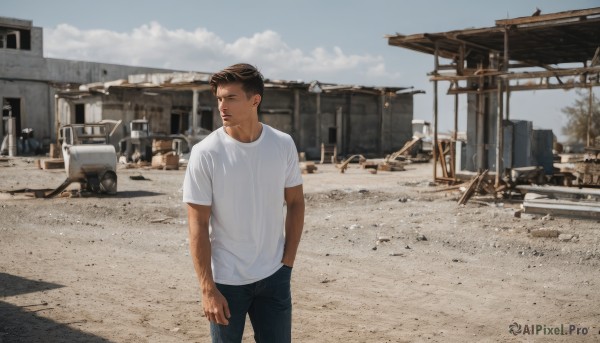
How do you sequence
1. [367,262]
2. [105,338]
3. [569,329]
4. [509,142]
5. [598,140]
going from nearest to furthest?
[105,338] → [569,329] → [367,262] → [509,142] → [598,140]

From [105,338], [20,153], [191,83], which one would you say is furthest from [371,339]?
[20,153]

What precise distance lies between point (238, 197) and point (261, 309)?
0.53 metres

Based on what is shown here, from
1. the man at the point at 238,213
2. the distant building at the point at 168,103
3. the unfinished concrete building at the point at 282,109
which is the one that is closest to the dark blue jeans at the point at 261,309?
the man at the point at 238,213

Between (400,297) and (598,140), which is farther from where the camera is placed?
(598,140)

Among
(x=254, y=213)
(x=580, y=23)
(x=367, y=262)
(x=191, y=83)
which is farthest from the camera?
(x=191, y=83)

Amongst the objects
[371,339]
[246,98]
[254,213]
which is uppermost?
[246,98]

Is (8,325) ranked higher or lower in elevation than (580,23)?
lower

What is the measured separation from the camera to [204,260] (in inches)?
101

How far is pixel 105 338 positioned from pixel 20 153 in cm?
2722

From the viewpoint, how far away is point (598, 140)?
1828 cm

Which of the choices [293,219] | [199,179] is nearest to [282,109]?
[293,219]

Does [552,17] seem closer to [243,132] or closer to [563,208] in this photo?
[563,208]

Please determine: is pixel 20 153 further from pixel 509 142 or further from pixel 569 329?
pixel 569 329

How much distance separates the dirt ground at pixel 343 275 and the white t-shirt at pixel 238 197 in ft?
7.67
